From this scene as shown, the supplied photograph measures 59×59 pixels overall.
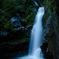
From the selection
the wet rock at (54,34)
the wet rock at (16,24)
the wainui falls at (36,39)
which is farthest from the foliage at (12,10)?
the wet rock at (54,34)

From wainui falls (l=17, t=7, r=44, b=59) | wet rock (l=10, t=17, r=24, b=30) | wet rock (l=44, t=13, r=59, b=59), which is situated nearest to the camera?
wet rock (l=44, t=13, r=59, b=59)

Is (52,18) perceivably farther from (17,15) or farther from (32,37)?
(17,15)

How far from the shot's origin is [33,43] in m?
11.0

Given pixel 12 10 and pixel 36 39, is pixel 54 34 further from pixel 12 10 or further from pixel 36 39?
pixel 12 10

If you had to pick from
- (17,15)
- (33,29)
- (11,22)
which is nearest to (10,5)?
(17,15)

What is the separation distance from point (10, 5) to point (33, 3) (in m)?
2.07

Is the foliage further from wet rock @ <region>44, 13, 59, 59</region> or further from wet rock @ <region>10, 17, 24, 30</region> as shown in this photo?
wet rock @ <region>44, 13, 59, 59</region>

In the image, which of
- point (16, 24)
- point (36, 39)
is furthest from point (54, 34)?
point (16, 24)

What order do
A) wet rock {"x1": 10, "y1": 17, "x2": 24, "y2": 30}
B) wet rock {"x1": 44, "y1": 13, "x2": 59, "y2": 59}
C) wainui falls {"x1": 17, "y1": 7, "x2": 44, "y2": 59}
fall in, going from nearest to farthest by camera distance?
wet rock {"x1": 44, "y1": 13, "x2": 59, "y2": 59}
wainui falls {"x1": 17, "y1": 7, "x2": 44, "y2": 59}
wet rock {"x1": 10, "y1": 17, "x2": 24, "y2": 30}

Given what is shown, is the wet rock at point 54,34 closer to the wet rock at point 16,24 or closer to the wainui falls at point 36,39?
the wainui falls at point 36,39

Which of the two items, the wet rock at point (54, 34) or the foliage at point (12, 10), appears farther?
the foliage at point (12, 10)

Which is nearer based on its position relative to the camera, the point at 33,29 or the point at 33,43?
the point at 33,43

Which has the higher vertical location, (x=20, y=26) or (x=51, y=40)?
(x=20, y=26)

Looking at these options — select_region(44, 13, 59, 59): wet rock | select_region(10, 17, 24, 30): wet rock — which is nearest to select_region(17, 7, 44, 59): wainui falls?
select_region(10, 17, 24, 30): wet rock
